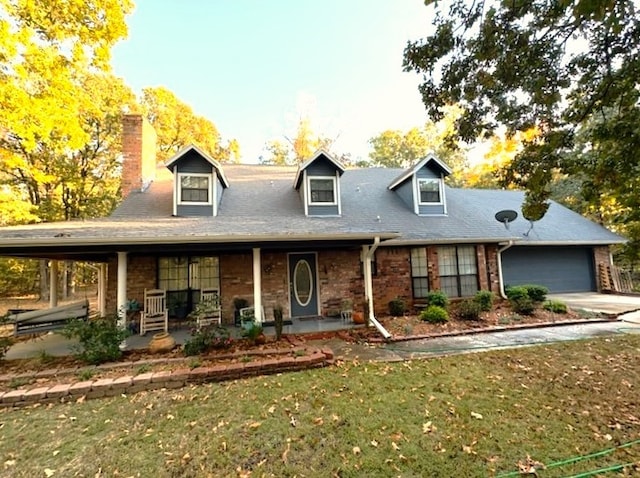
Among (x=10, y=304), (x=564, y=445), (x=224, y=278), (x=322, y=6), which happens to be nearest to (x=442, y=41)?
(x=564, y=445)

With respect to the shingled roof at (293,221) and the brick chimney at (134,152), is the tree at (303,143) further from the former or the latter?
the brick chimney at (134,152)

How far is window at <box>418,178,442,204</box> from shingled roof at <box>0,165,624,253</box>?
717 mm

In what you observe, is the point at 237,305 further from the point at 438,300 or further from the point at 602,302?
the point at 602,302

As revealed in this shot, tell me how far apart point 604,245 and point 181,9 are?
19.1 m

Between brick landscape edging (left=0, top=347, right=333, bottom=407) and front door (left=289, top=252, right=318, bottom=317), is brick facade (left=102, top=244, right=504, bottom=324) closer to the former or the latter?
front door (left=289, top=252, right=318, bottom=317)

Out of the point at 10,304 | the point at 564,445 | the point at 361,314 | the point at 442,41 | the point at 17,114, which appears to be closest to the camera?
the point at 564,445

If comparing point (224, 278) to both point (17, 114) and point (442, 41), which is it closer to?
point (17, 114)

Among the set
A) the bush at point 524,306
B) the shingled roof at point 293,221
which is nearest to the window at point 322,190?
the shingled roof at point 293,221

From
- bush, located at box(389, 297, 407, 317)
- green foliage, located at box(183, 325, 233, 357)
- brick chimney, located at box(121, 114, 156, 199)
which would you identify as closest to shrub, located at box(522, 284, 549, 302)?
bush, located at box(389, 297, 407, 317)

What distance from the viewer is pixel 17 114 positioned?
6.86 meters

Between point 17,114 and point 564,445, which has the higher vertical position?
point 17,114

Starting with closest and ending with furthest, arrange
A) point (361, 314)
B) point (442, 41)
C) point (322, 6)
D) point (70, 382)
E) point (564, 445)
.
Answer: point (564, 445) → point (70, 382) → point (442, 41) → point (361, 314) → point (322, 6)

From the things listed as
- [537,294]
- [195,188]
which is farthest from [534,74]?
Answer: [195,188]

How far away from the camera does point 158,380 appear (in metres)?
4.41
